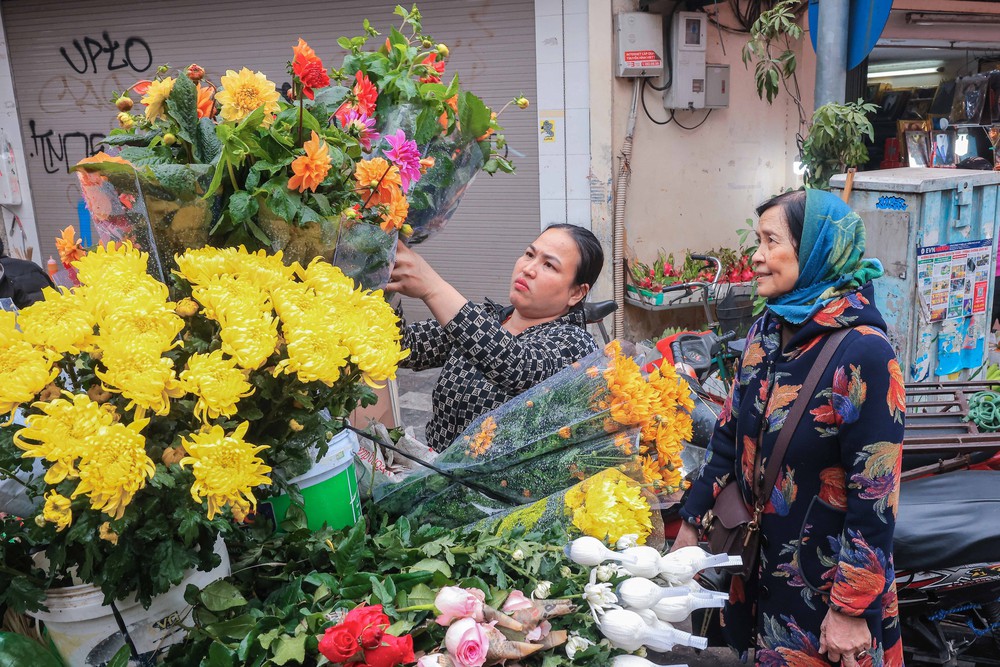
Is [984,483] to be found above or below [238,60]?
below

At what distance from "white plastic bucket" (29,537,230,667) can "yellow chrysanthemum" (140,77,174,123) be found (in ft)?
2.62

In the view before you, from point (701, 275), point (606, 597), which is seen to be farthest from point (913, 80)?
point (606, 597)

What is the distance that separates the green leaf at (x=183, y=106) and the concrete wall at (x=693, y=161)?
563 cm

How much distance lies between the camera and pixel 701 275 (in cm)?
697

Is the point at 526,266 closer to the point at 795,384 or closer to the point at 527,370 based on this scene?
the point at 527,370

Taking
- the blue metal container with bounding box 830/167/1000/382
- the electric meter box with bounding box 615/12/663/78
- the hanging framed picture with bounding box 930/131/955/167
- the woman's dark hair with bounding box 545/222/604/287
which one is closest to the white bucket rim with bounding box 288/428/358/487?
the woman's dark hair with bounding box 545/222/604/287

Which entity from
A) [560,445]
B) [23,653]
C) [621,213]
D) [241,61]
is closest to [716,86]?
[621,213]

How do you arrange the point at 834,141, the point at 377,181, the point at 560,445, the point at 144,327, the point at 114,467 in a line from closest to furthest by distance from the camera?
the point at 114,467 < the point at 144,327 < the point at 377,181 < the point at 560,445 < the point at 834,141

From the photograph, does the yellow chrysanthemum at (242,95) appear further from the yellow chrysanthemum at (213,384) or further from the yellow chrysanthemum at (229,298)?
the yellow chrysanthemum at (213,384)

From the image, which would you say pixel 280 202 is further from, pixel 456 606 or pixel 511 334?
pixel 511 334

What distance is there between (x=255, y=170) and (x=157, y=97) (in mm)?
214

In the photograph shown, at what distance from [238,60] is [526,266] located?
649 centimetres

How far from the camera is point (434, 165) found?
187 centimetres

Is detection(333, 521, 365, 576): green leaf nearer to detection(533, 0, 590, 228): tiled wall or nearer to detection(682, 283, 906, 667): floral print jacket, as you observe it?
detection(682, 283, 906, 667): floral print jacket
